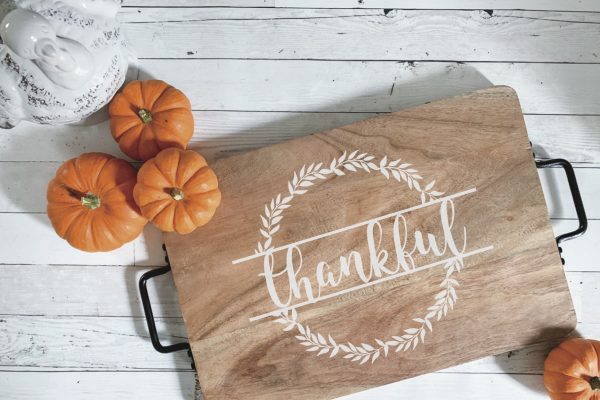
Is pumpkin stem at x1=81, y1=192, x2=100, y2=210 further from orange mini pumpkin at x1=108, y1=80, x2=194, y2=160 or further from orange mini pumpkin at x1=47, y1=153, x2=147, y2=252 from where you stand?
orange mini pumpkin at x1=108, y1=80, x2=194, y2=160

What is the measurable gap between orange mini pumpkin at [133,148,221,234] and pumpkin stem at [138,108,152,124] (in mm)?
93

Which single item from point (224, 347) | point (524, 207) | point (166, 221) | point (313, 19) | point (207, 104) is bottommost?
point (224, 347)

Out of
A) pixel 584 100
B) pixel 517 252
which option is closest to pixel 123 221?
pixel 517 252

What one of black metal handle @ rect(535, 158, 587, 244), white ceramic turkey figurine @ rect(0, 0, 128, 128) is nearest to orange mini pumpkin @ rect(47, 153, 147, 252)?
white ceramic turkey figurine @ rect(0, 0, 128, 128)

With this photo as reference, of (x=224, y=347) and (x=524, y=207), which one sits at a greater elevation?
(x=524, y=207)

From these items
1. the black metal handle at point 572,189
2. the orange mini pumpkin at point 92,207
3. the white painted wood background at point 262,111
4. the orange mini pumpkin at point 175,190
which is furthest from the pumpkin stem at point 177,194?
the black metal handle at point 572,189

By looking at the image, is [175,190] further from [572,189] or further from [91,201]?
[572,189]

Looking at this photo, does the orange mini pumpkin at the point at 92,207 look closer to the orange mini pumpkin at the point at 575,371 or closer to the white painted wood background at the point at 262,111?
the white painted wood background at the point at 262,111

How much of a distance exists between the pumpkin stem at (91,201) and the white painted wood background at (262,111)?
20 cm

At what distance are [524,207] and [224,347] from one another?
2.53 feet

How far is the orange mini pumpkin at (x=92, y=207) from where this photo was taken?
1043mm

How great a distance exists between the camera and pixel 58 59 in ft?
2.80

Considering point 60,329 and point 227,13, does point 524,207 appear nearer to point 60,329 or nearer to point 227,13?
point 227,13

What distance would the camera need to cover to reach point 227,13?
121 centimetres
